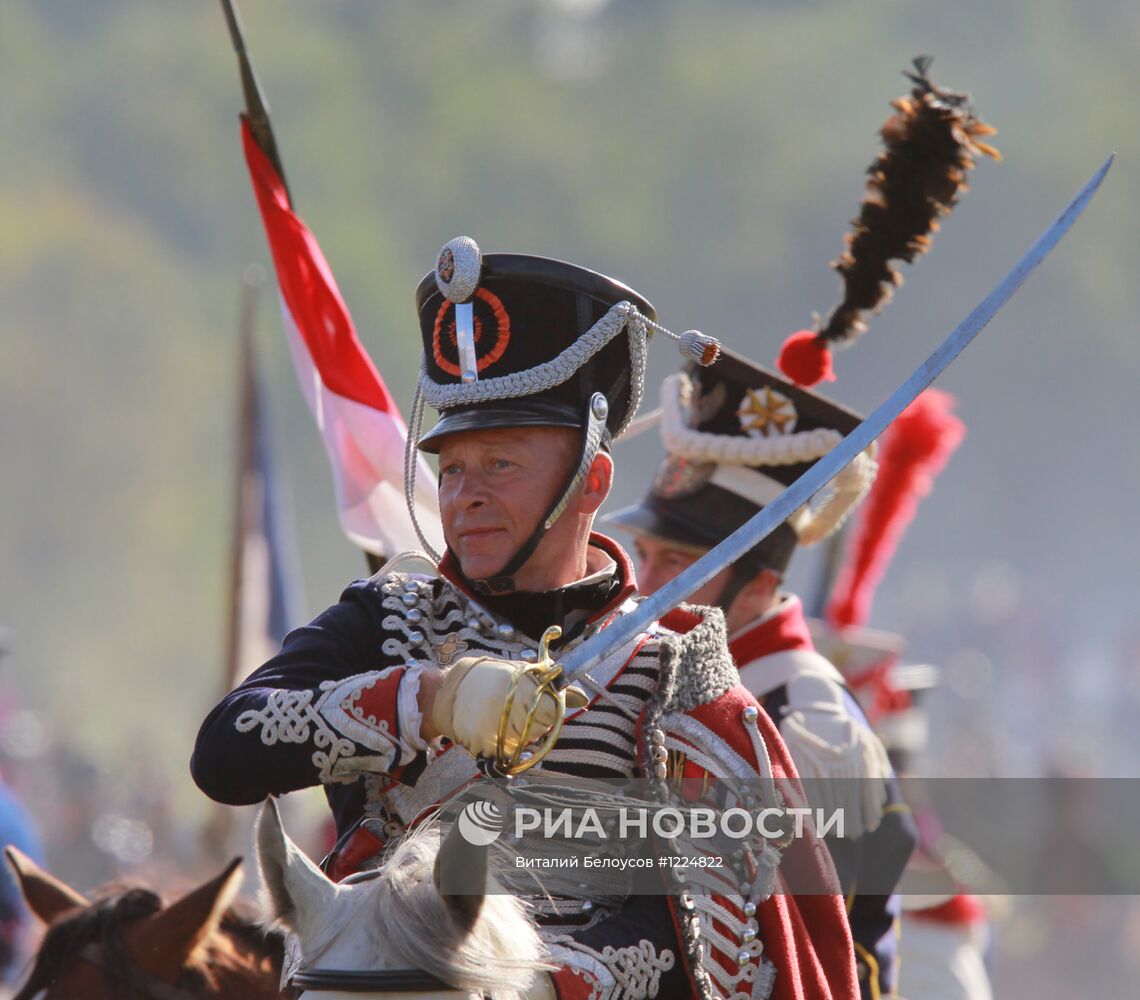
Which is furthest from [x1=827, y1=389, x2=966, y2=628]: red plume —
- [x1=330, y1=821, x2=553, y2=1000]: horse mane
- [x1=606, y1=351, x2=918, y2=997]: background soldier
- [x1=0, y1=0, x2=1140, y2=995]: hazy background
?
[x1=0, y1=0, x2=1140, y2=995]: hazy background

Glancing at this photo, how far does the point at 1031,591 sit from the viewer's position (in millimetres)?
54125

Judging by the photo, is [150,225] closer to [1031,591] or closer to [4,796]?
[1031,591]

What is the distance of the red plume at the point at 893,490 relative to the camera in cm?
717

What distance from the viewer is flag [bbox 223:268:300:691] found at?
794 cm

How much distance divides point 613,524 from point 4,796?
2.74 m

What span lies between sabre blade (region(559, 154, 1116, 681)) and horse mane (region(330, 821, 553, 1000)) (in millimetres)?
338

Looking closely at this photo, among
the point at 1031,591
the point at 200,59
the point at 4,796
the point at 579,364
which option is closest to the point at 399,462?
the point at 579,364

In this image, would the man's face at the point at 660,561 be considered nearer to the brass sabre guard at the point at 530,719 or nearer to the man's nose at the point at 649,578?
the man's nose at the point at 649,578

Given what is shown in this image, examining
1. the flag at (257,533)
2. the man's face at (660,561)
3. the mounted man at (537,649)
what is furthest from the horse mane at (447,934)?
the flag at (257,533)

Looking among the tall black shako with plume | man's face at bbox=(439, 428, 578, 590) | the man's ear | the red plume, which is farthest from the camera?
the red plume

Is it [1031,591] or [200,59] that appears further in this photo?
[1031,591]

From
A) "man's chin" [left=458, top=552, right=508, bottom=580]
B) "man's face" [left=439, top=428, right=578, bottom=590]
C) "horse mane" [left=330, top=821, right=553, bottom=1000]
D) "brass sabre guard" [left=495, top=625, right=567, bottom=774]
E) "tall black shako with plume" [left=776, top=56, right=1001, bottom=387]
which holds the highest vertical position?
"tall black shako with plume" [left=776, top=56, right=1001, bottom=387]

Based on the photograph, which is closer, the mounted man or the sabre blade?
the sabre blade

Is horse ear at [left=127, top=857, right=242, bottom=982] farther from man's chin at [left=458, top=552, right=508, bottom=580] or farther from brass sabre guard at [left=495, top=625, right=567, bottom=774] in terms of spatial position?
brass sabre guard at [left=495, top=625, right=567, bottom=774]
